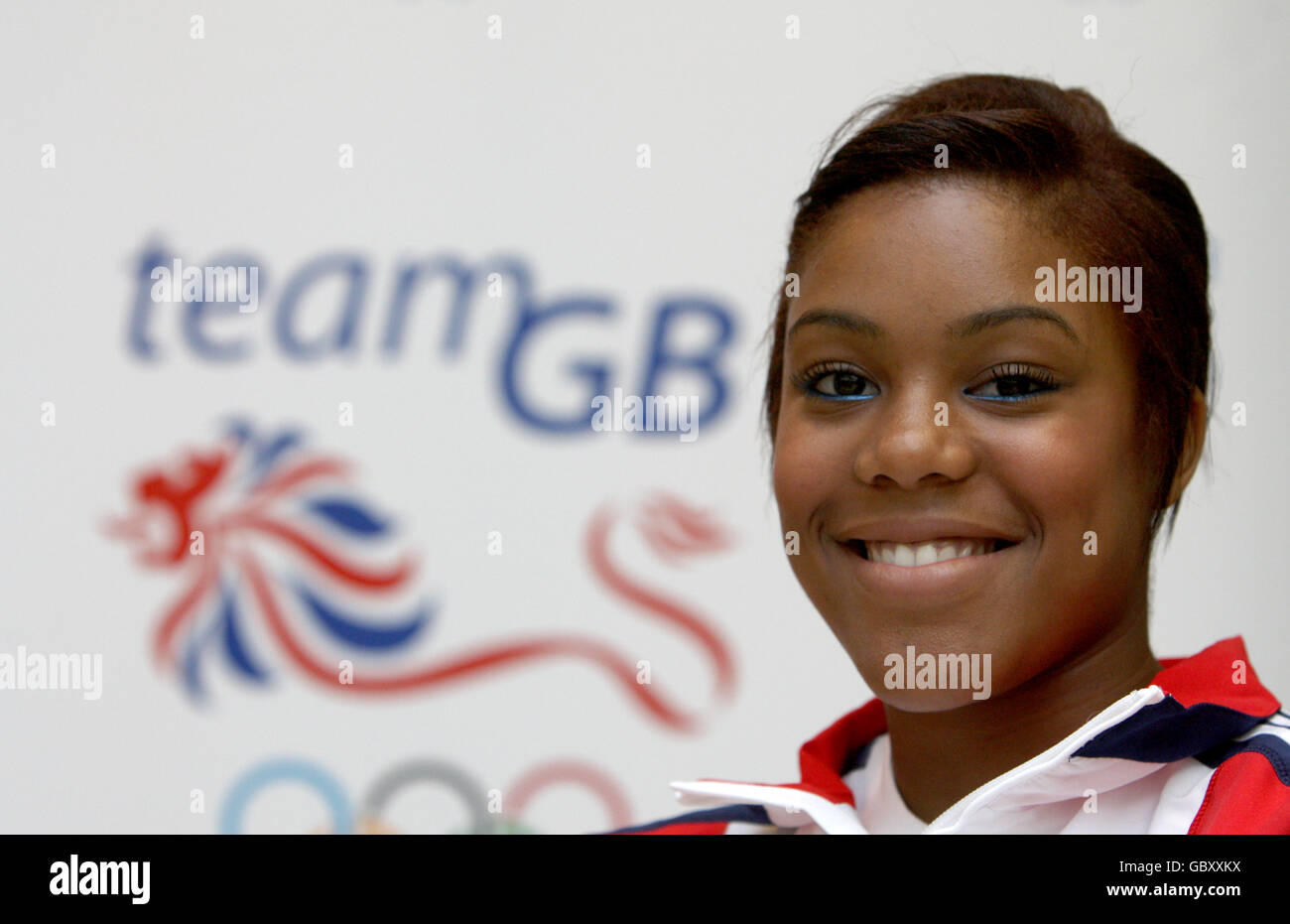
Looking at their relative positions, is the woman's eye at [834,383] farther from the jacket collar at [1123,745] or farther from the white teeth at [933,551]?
the jacket collar at [1123,745]

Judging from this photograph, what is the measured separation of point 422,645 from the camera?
1.88 meters

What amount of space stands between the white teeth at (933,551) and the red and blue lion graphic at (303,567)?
1038mm

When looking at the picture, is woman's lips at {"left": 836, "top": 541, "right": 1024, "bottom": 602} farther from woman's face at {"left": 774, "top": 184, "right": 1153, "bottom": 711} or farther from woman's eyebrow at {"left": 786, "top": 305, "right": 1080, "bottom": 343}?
woman's eyebrow at {"left": 786, "top": 305, "right": 1080, "bottom": 343}

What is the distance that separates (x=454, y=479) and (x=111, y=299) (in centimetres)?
64

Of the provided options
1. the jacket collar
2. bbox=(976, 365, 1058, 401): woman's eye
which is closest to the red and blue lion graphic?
the jacket collar

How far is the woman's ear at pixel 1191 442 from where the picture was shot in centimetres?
89

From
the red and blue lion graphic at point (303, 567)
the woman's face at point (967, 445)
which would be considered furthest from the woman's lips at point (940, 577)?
the red and blue lion graphic at point (303, 567)

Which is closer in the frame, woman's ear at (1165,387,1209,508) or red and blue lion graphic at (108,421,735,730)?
woman's ear at (1165,387,1209,508)

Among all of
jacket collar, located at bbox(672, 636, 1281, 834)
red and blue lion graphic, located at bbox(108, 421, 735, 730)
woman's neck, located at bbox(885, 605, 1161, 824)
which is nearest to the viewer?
jacket collar, located at bbox(672, 636, 1281, 834)

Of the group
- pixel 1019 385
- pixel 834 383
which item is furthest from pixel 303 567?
pixel 1019 385

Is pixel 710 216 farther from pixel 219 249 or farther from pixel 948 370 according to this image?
pixel 948 370

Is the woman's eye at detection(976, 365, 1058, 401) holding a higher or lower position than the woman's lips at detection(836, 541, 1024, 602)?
higher

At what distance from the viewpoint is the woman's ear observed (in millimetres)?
891
